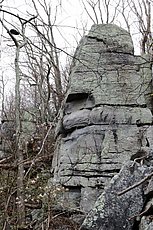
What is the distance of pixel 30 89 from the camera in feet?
66.7

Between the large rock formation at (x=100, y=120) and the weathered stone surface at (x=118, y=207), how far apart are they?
9.77 ft

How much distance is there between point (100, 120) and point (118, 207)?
13.0 ft

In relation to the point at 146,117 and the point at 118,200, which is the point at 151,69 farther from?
the point at 118,200

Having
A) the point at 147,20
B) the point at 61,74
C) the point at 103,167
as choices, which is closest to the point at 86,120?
the point at 103,167

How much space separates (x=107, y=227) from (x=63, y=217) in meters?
3.04

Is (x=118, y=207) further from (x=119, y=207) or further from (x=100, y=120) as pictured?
(x=100, y=120)

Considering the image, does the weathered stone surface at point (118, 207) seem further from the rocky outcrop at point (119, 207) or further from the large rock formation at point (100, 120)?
the large rock formation at point (100, 120)

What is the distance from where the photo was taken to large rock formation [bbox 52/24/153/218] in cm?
805

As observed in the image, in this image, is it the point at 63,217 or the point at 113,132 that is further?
the point at 113,132

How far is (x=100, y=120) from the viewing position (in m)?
8.49

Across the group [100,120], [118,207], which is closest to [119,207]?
[118,207]

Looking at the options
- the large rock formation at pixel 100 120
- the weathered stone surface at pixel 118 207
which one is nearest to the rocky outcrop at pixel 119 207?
the weathered stone surface at pixel 118 207

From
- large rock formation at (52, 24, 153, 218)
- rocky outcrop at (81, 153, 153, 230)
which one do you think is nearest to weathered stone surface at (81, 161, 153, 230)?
rocky outcrop at (81, 153, 153, 230)

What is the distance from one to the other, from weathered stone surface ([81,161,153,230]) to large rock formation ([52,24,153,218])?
9.77 feet
